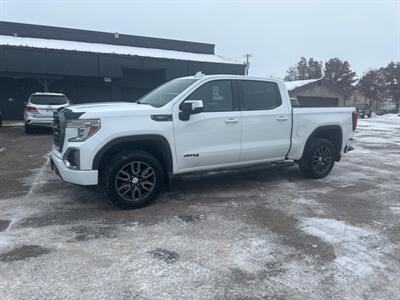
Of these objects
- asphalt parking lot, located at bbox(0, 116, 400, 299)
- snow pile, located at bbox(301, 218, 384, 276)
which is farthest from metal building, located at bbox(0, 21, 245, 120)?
snow pile, located at bbox(301, 218, 384, 276)

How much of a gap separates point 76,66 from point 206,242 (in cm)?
2209

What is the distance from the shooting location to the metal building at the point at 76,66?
22594 millimetres

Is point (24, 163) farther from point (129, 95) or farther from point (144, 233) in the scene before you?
point (129, 95)

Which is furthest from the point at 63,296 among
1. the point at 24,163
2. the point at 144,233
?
the point at 24,163

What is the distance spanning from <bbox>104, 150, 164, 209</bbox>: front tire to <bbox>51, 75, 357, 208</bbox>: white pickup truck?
0.01m

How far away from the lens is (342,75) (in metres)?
68.2

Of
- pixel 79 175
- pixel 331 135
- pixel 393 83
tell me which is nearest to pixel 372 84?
pixel 393 83

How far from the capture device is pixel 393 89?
221ft

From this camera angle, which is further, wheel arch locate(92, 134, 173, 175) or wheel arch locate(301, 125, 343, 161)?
wheel arch locate(301, 125, 343, 161)

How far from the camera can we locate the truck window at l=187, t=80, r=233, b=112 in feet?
18.9

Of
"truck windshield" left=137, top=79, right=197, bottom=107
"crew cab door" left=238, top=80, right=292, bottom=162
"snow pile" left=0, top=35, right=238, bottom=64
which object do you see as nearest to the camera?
"truck windshield" left=137, top=79, right=197, bottom=107

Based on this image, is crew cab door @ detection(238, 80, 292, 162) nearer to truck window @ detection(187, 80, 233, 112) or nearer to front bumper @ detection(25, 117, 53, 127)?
truck window @ detection(187, 80, 233, 112)

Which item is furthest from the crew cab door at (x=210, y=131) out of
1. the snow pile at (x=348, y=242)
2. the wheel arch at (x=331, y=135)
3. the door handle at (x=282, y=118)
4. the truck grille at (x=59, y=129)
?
the wheel arch at (x=331, y=135)

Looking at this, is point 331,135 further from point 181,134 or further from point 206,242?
point 206,242
